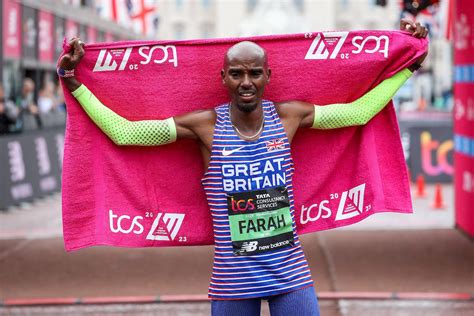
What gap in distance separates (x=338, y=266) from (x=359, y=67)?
433 cm

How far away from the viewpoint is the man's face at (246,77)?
383 cm

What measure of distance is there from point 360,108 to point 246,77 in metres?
0.89

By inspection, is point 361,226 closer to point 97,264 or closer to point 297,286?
point 97,264

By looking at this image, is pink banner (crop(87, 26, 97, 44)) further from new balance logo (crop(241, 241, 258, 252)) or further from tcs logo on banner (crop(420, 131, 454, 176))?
new balance logo (crop(241, 241, 258, 252))

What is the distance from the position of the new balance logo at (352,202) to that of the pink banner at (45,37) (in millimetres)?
19835

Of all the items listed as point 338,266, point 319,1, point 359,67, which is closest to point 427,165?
point 338,266

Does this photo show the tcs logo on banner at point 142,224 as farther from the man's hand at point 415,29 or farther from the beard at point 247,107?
the man's hand at point 415,29

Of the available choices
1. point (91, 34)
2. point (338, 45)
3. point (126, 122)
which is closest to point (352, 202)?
point (338, 45)

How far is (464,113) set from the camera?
34.7 ft

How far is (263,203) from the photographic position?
12.9 ft

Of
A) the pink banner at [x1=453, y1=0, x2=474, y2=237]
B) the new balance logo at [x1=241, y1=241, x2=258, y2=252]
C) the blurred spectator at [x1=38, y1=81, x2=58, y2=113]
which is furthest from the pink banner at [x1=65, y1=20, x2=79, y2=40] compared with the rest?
the new balance logo at [x1=241, y1=241, x2=258, y2=252]

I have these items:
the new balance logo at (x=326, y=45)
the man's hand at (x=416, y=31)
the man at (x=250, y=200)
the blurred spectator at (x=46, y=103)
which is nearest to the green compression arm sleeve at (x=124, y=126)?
the man at (x=250, y=200)

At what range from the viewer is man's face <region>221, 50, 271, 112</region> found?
151 inches

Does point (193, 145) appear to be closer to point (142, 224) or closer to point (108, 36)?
point (142, 224)
